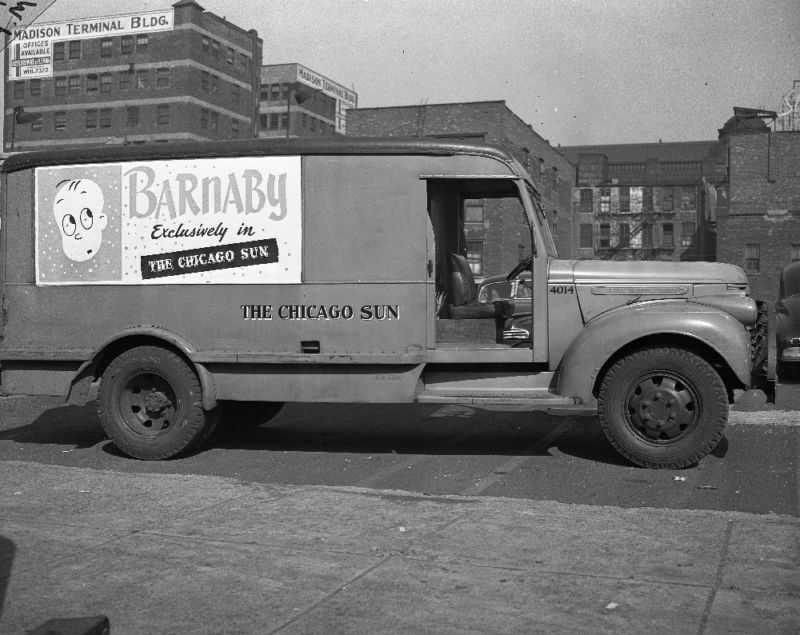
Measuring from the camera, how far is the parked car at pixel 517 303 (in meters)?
8.38

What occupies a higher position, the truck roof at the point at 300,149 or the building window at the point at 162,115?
the building window at the point at 162,115

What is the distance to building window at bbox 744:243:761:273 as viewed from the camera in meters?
53.2

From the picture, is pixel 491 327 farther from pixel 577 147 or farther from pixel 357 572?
pixel 577 147

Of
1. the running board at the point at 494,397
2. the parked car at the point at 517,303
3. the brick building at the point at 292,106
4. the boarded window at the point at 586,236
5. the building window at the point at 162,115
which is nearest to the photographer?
the running board at the point at 494,397

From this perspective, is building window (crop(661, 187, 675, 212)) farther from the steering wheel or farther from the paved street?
the steering wheel

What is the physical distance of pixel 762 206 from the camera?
5312 cm

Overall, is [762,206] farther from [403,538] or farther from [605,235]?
[403,538]

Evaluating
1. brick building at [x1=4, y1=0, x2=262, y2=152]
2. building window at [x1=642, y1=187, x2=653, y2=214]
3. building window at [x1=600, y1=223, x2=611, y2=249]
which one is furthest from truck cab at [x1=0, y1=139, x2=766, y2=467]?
brick building at [x1=4, y1=0, x2=262, y2=152]

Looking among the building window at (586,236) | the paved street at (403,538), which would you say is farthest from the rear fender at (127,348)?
the building window at (586,236)

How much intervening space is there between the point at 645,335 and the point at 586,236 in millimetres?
66742

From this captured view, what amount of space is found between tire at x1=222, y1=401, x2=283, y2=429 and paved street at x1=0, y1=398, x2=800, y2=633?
56 cm

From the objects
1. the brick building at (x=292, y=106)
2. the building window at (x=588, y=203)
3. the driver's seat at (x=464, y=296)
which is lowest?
the driver's seat at (x=464, y=296)

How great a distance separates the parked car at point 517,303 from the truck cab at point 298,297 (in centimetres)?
5

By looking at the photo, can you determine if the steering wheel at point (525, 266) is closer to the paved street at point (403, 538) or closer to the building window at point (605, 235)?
the paved street at point (403, 538)
